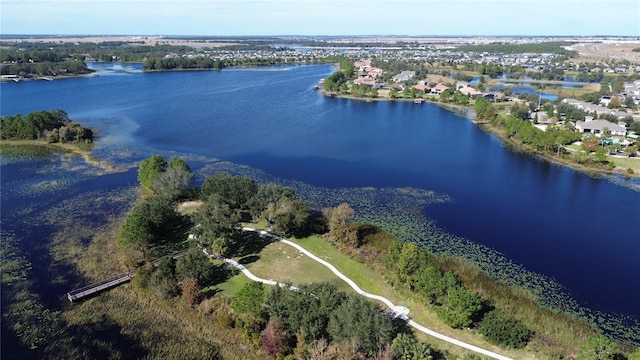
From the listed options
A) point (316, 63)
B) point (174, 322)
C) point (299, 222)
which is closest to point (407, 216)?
point (299, 222)

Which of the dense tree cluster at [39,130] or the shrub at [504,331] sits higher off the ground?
the dense tree cluster at [39,130]

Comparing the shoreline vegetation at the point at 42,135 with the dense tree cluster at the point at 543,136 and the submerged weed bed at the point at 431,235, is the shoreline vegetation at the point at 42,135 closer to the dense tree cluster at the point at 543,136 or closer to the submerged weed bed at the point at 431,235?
the submerged weed bed at the point at 431,235

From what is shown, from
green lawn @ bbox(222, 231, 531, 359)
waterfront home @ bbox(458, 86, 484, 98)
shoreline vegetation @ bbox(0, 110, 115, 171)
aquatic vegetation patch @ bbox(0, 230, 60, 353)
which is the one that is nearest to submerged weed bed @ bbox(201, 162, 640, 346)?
green lawn @ bbox(222, 231, 531, 359)

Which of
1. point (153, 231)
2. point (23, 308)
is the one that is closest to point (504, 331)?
point (153, 231)

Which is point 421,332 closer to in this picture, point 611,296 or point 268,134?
point 611,296

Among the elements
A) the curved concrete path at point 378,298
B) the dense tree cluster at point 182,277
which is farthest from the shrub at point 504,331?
the dense tree cluster at point 182,277

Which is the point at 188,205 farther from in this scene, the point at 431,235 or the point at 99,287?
the point at 431,235
